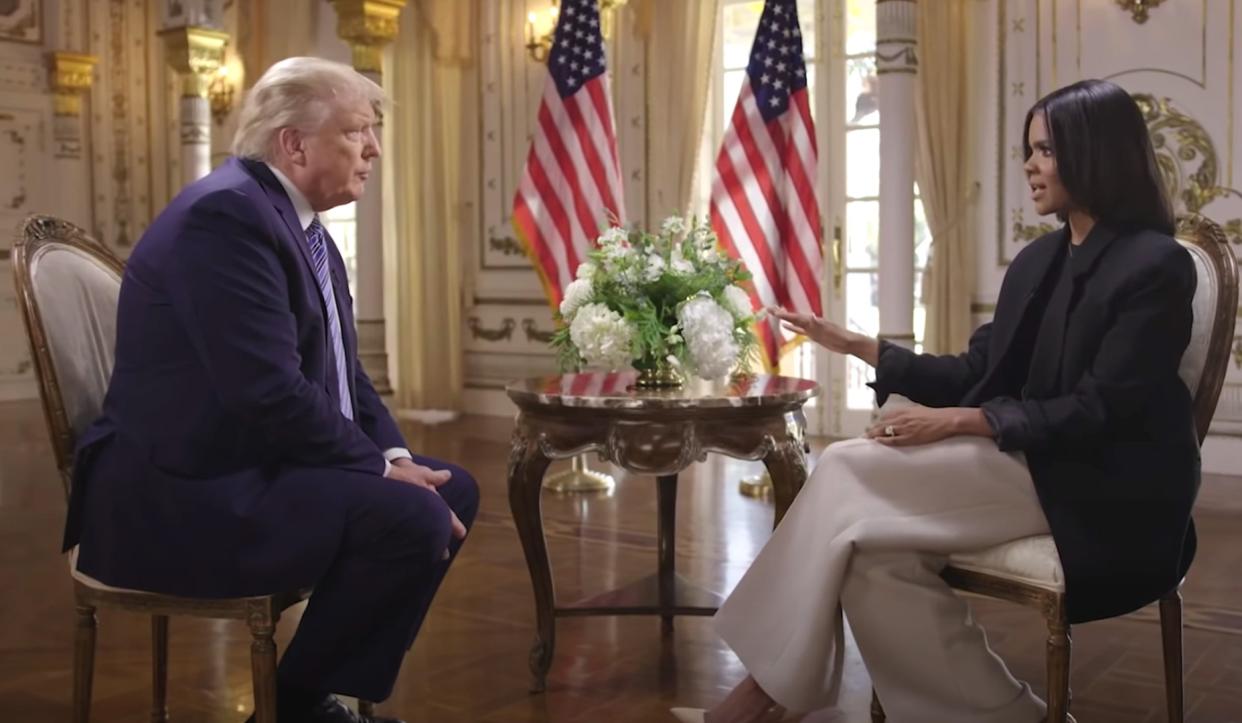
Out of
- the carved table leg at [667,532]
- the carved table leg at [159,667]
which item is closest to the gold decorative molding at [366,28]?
the carved table leg at [667,532]

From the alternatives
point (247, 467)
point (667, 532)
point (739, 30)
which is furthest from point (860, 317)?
point (247, 467)

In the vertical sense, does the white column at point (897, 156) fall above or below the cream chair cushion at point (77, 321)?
above

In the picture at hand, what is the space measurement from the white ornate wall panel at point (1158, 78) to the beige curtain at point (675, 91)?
5.88 feet

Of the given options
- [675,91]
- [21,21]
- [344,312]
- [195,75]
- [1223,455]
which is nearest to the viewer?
[344,312]

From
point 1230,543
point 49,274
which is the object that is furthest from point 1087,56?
point 49,274

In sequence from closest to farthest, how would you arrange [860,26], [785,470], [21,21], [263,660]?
1. [263,660]
2. [785,470]
3. [860,26]
4. [21,21]

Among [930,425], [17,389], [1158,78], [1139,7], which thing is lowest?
[17,389]

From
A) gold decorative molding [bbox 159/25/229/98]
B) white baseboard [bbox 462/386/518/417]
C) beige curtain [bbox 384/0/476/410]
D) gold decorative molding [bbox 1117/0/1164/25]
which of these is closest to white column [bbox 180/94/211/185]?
gold decorative molding [bbox 159/25/229/98]

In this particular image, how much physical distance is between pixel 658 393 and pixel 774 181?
327cm

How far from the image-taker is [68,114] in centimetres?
1123

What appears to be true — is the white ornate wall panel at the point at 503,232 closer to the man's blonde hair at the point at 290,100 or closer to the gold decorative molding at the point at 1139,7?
the gold decorative molding at the point at 1139,7

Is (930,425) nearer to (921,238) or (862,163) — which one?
(921,238)

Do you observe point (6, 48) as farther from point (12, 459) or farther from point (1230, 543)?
point (1230, 543)

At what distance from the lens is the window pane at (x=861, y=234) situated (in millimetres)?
7863
